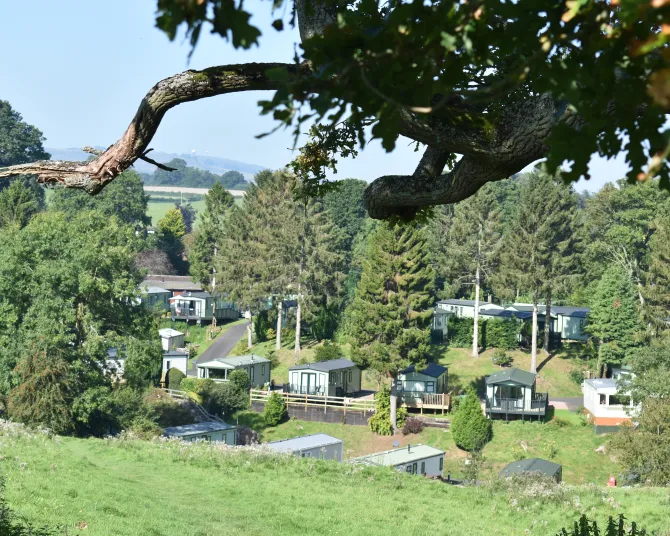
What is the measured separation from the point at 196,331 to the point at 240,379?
62.1 ft

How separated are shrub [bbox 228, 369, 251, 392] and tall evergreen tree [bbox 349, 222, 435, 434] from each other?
6.59m

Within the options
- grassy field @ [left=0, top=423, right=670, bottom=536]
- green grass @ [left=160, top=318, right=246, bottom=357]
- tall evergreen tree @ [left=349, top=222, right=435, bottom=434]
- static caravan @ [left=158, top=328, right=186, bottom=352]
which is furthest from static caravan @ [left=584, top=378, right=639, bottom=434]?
green grass @ [left=160, top=318, right=246, bottom=357]

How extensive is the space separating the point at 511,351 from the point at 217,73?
154 ft

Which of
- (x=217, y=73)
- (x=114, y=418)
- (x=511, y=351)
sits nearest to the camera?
(x=217, y=73)

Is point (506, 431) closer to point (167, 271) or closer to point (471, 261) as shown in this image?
point (471, 261)

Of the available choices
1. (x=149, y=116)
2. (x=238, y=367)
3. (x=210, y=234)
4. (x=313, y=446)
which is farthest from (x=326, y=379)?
(x=149, y=116)

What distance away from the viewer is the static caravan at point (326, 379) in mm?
42938

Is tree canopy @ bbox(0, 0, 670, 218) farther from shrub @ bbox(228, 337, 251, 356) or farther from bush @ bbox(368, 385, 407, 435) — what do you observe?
shrub @ bbox(228, 337, 251, 356)

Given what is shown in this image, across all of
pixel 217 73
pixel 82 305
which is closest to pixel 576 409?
pixel 82 305

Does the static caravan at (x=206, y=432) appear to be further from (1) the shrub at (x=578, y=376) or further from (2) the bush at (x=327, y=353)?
(1) the shrub at (x=578, y=376)

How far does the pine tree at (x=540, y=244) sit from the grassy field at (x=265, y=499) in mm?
32391

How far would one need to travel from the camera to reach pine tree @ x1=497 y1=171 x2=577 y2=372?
47.2 m

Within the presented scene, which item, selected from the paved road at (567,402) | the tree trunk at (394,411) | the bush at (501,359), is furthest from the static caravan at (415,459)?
the bush at (501,359)

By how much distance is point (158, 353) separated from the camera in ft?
97.6
